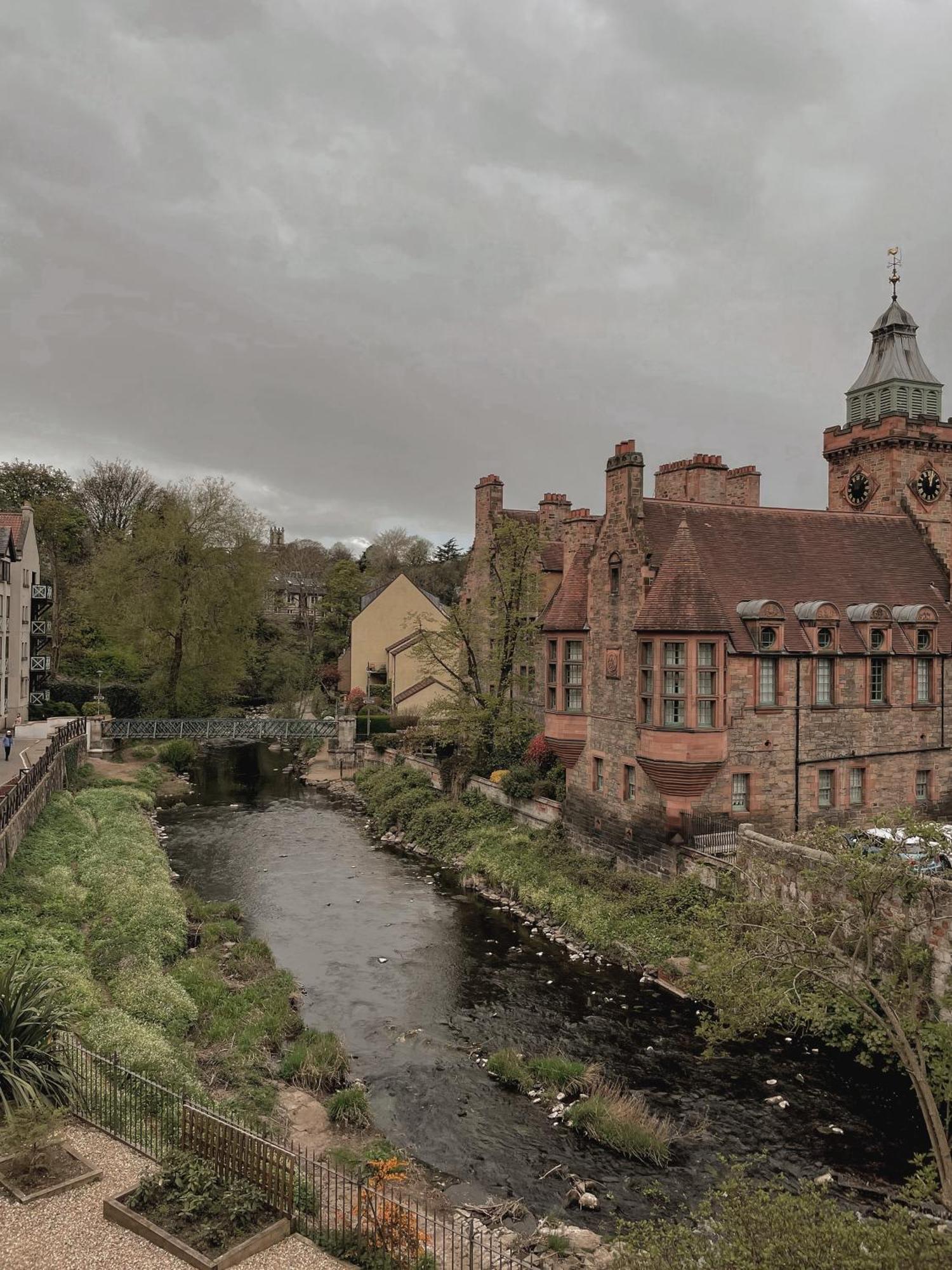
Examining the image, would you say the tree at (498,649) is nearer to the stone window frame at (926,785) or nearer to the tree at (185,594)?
the stone window frame at (926,785)

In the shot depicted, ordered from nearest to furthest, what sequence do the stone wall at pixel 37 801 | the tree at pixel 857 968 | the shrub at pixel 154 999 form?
the tree at pixel 857 968 < the shrub at pixel 154 999 < the stone wall at pixel 37 801

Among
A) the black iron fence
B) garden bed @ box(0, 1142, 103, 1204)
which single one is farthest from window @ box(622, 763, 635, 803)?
garden bed @ box(0, 1142, 103, 1204)

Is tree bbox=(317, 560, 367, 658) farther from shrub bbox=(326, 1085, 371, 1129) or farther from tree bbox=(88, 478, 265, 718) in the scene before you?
shrub bbox=(326, 1085, 371, 1129)

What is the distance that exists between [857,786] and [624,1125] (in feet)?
50.4

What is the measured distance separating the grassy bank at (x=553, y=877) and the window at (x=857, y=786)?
676 cm

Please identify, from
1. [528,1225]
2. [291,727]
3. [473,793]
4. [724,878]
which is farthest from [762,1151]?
[291,727]

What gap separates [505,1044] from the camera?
18.0 m

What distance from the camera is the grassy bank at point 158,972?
49.5 ft

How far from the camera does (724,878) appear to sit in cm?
2158

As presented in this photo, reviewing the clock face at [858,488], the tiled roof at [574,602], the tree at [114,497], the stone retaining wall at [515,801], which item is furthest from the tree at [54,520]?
the clock face at [858,488]

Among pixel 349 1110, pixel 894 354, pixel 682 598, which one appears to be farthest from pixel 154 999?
pixel 894 354

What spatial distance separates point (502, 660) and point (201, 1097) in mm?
24912

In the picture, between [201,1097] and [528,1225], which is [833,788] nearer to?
[528,1225]

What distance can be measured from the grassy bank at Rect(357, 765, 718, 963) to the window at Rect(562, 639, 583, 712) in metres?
4.37
